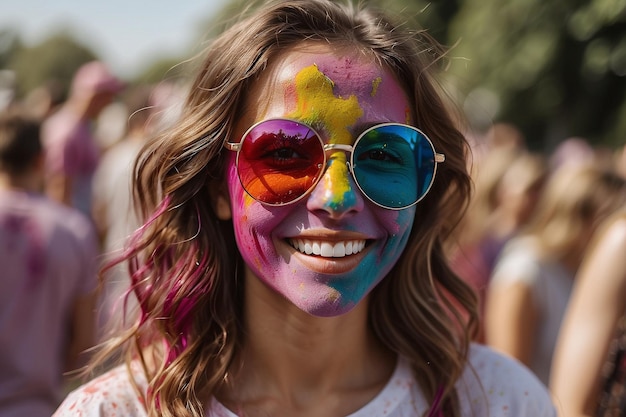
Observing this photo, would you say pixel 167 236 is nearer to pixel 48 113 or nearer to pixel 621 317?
pixel 621 317

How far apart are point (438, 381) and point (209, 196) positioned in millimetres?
743

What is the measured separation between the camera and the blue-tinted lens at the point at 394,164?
6.18 feet

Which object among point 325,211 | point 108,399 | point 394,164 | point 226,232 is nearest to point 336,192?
point 325,211

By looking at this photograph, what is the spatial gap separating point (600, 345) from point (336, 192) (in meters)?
1.28

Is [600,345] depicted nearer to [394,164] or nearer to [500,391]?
[500,391]

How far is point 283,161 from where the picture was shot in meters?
1.89

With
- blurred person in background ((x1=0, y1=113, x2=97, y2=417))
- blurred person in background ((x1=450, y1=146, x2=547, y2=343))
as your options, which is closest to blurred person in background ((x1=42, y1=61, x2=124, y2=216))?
blurred person in background ((x1=0, y1=113, x2=97, y2=417))

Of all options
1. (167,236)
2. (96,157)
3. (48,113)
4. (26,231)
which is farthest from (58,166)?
(167,236)

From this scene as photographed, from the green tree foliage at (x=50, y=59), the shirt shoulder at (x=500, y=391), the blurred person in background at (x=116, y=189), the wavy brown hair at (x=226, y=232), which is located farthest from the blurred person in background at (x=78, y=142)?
the green tree foliage at (x=50, y=59)

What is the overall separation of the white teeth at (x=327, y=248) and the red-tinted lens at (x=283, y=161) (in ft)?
0.35

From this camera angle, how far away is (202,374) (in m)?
1.99

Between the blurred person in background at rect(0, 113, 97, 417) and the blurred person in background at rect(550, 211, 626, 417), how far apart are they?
2081mm

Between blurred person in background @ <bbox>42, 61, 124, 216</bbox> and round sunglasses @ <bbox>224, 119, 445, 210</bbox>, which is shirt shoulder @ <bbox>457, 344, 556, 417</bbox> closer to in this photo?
round sunglasses @ <bbox>224, 119, 445, 210</bbox>

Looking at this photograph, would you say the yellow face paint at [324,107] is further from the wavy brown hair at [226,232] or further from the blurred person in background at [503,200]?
the blurred person in background at [503,200]
